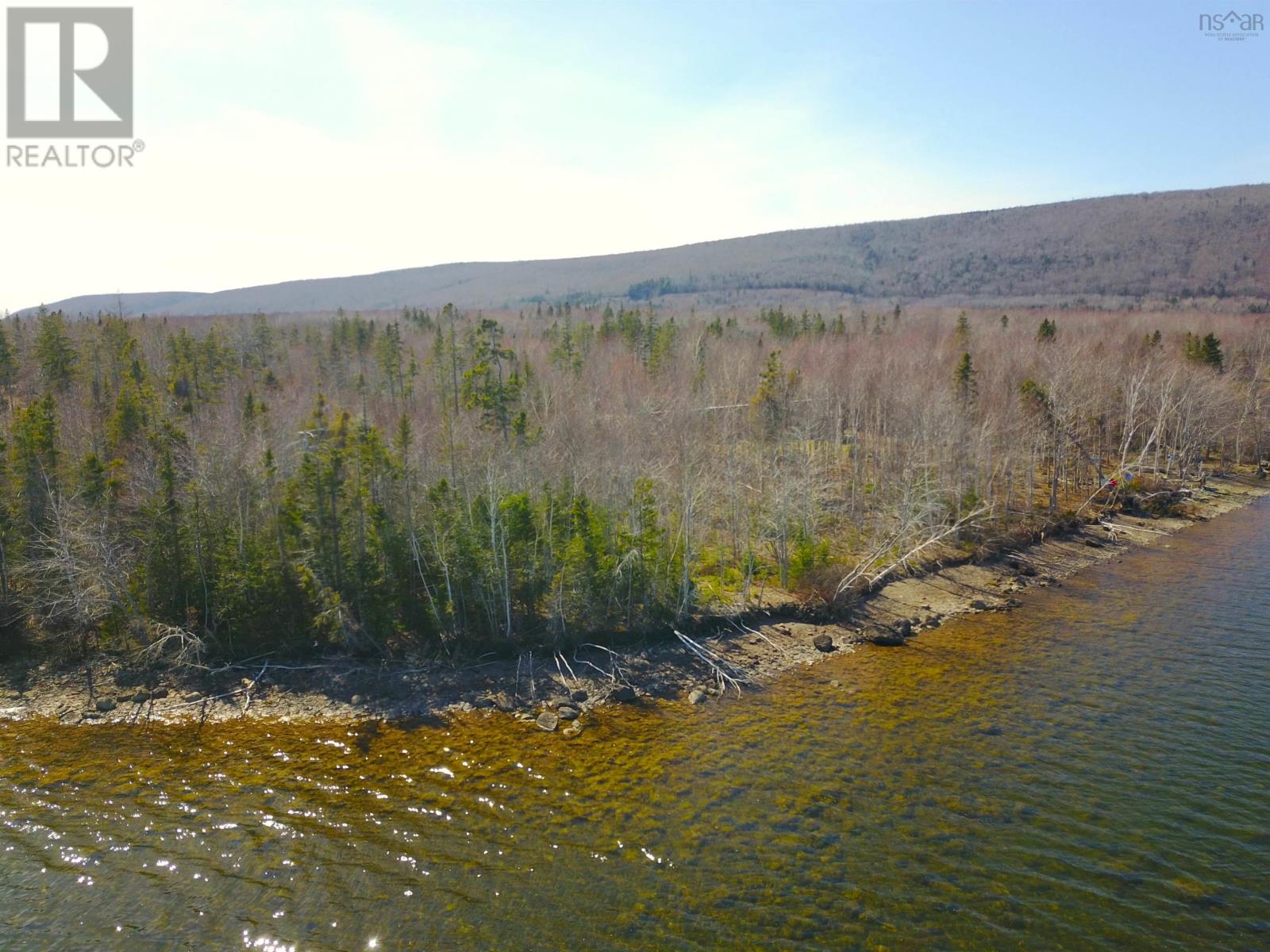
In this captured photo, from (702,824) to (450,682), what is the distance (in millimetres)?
11906

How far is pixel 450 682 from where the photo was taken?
88.3ft

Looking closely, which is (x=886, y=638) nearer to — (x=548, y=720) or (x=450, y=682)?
(x=548, y=720)

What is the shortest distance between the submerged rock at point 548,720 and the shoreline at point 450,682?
0.12ft

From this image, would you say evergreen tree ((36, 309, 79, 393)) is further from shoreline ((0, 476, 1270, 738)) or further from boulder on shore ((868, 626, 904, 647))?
boulder on shore ((868, 626, 904, 647))

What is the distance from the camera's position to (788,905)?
15766mm

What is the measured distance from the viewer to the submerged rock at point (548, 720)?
2403 centimetres

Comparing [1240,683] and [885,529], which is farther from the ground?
[885,529]

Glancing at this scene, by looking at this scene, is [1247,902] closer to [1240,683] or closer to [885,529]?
[1240,683]

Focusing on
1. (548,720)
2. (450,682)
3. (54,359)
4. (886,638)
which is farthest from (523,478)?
(54,359)

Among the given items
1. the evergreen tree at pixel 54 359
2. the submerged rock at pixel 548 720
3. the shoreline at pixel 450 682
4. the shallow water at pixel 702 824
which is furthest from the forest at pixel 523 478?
the shallow water at pixel 702 824

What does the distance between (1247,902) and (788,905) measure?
383 inches

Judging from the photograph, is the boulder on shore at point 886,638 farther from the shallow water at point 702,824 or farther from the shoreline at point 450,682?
the shallow water at point 702,824

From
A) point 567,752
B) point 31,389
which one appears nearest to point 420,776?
point 567,752

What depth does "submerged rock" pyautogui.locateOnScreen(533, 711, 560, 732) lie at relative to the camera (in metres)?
24.0
